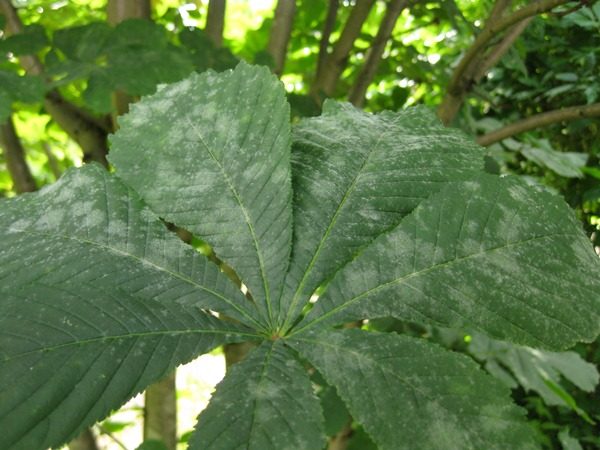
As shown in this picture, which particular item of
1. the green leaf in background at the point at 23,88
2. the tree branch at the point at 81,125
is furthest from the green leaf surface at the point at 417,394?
the tree branch at the point at 81,125

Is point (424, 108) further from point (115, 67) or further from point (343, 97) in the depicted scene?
point (343, 97)

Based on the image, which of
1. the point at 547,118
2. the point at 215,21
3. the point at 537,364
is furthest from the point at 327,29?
the point at 537,364

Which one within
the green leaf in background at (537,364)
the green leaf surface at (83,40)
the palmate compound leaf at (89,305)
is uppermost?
the green leaf surface at (83,40)

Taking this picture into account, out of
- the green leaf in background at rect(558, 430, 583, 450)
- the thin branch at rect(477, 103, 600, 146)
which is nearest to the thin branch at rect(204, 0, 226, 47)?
the thin branch at rect(477, 103, 600, 146)

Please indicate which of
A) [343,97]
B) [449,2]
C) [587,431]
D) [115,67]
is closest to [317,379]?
[115,67]

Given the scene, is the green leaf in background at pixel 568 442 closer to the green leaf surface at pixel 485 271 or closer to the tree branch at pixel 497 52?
the tree branch at pixel 497 52
